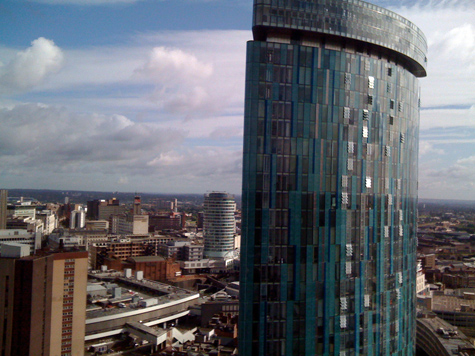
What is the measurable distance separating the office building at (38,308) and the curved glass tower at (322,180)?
30938 millimetres

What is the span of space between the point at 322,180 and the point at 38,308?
116 ft

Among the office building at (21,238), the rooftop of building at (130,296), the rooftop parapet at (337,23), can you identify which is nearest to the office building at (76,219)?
the office building at (21,238)

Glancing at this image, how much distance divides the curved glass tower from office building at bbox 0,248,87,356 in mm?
30938

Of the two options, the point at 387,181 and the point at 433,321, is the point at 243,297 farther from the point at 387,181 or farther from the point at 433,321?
the point at 433,321

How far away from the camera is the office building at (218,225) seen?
123438 millimetres

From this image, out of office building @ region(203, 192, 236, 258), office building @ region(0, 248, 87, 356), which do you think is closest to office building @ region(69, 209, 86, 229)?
office building @ region(203, 192, 236, 258)

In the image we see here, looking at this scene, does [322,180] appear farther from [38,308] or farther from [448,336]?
[448,336]

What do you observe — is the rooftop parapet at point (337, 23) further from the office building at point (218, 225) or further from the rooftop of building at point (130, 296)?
the office building at point (218, 225)

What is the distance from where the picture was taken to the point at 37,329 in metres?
45.6

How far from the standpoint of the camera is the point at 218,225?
124 meters

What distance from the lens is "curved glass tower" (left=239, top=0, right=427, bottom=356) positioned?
24.1m

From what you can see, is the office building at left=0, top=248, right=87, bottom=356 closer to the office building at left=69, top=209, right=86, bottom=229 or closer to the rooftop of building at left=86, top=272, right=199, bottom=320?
the rooftop of building at left=86, top=272, right=199, bottom=320

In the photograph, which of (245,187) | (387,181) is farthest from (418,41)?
(245,187)

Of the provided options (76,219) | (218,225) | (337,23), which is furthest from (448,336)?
(76,219)
